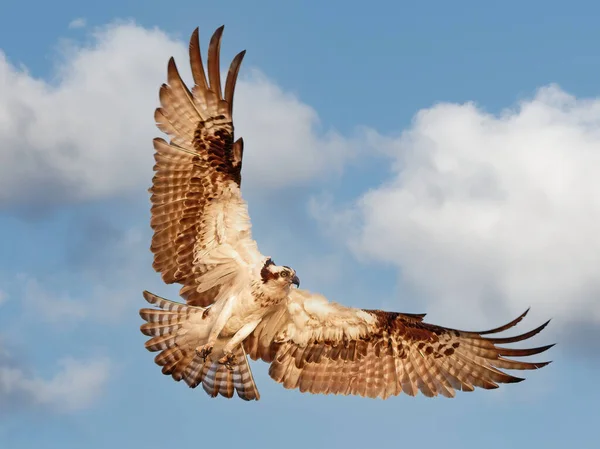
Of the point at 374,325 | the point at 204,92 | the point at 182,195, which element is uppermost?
the point at 204,92

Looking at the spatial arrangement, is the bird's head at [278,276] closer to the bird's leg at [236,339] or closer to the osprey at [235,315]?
the osprey at [235,315]

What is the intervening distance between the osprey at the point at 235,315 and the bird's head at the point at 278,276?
0.06 ft

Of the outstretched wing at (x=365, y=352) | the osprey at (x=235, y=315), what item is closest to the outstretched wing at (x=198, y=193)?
the osprey at (x=235, y=315)

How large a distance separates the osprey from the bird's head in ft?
0.06

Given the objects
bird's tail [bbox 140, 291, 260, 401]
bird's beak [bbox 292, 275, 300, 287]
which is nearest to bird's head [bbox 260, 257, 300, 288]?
bird's beak [bbox 292, 275, 300, 287]

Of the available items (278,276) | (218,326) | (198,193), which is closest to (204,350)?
(218,326)

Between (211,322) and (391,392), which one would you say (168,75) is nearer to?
(211,322)

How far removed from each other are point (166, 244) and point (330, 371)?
11.6 ft

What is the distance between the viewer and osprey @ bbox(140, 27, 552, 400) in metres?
13.9

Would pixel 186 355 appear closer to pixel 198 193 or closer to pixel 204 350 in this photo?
pixel 204 350

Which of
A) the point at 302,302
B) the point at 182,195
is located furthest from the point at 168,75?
the point at 302,302

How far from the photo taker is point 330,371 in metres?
14.9

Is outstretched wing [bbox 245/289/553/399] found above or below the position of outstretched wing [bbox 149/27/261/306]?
below

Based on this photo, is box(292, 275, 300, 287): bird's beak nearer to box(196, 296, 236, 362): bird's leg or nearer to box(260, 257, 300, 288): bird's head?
box(260, 257, 300, 288): bird's head
